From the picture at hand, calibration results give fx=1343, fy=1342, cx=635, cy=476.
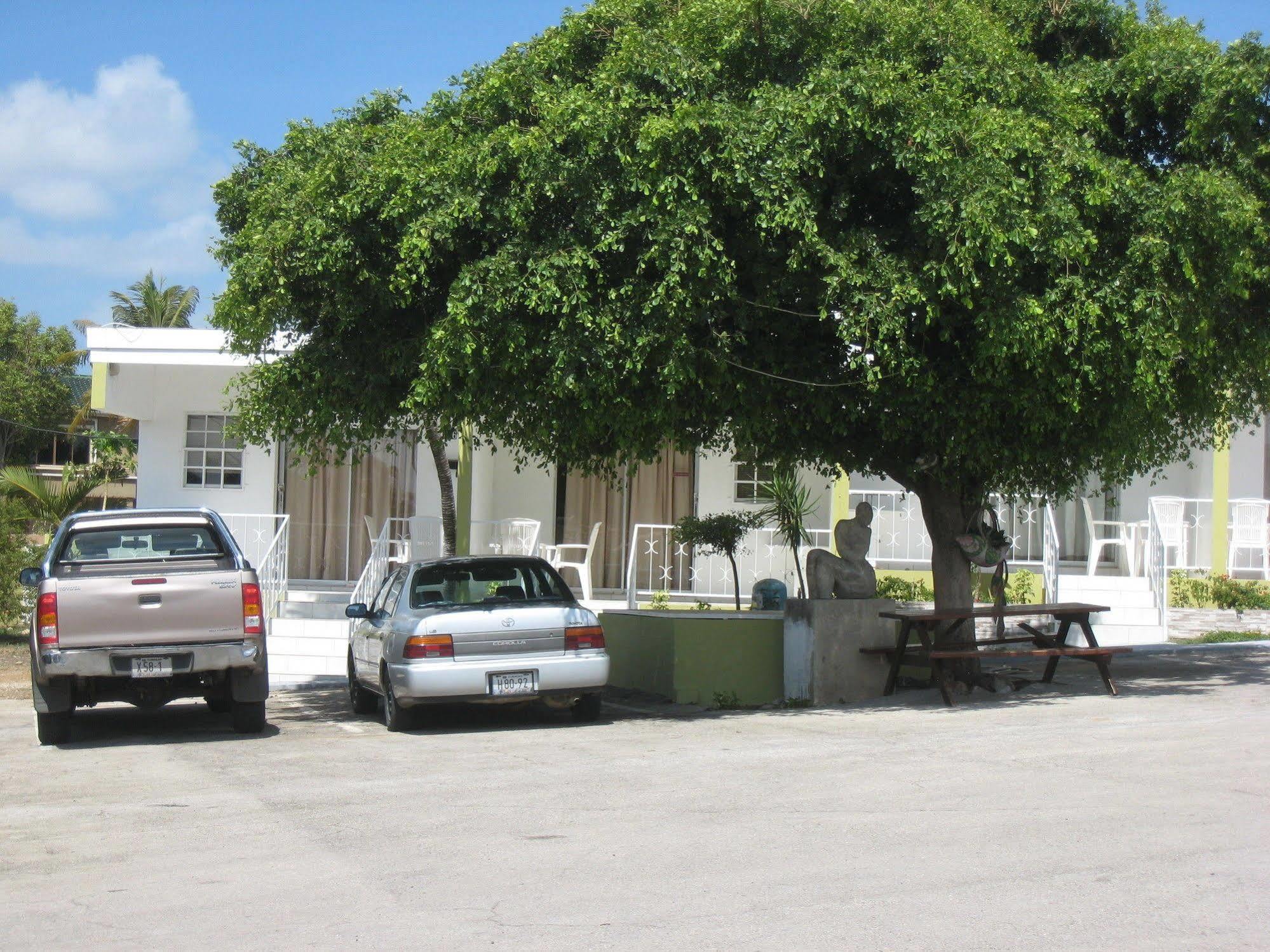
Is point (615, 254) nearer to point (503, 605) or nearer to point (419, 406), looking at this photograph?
point (419, 406)

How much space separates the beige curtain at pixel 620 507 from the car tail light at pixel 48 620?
10272 millimetres

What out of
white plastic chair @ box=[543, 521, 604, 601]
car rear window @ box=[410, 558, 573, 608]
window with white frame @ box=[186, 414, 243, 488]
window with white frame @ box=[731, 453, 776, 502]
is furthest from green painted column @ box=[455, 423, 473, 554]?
car rear window @ box=[410, 558, 573, 608]

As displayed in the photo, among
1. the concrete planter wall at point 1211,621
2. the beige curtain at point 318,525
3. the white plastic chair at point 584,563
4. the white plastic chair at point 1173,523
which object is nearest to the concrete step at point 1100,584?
the concrete planter wall at point 1211,621

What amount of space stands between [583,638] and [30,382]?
3568cm

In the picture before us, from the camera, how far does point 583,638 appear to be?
34.7 feet

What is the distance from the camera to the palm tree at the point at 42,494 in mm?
18562

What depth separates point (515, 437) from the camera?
11773mm

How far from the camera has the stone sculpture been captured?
41.0ft

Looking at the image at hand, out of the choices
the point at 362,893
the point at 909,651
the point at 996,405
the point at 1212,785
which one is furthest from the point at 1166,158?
the point at 362,893

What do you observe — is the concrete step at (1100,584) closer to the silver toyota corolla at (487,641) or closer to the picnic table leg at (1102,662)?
the picnic table leg at (1102,662)

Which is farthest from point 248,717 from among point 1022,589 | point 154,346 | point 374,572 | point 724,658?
point 1022,589

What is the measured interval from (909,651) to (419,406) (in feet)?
16.2

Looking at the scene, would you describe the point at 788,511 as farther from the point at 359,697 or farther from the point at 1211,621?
the point at 1211,621

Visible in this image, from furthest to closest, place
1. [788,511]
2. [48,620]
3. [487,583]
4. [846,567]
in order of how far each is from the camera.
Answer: [788,511], [846,567], [487,583], [48,620]
